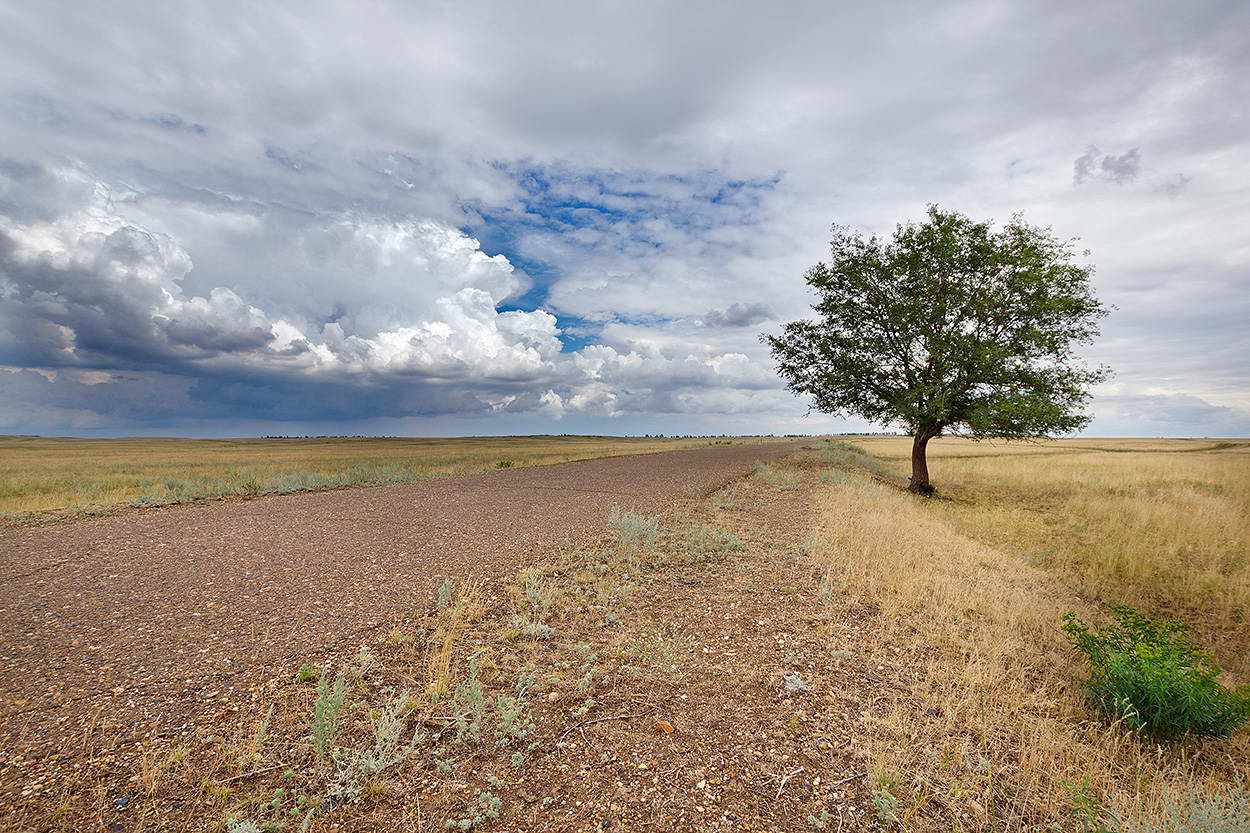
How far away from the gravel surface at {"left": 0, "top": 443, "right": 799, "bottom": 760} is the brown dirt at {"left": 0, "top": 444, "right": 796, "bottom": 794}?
0.02 meters

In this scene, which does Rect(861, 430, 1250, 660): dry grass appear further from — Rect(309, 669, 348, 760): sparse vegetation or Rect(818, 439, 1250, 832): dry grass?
Rect(309, 669, 348, 760): sparse vegetation

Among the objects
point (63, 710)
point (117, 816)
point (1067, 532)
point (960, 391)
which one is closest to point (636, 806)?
point (117, 816)

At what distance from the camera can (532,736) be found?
13.5 feet

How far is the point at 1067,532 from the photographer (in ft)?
52.9

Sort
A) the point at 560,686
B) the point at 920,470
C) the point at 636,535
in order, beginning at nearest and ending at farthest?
the point at 560,686
the point at 636,535
the point at 920,470

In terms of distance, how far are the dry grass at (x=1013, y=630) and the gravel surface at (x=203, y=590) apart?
17.2 feet

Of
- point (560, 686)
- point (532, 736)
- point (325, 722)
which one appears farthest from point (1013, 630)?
point (325, 722)

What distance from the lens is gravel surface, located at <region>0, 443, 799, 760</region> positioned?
4.34 metres

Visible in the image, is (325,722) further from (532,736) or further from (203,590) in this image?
(203,590)

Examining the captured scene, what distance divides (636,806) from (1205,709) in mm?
5649

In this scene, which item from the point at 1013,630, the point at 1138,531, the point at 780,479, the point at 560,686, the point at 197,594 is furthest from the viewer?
the point at 780,479

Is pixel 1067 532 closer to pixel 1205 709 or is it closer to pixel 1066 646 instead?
pixel 1066 646

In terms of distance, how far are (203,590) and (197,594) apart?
137 mm

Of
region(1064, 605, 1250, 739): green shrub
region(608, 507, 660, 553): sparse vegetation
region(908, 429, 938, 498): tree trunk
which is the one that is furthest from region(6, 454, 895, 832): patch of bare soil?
region(908, 429, 938, 498): tree trunk
